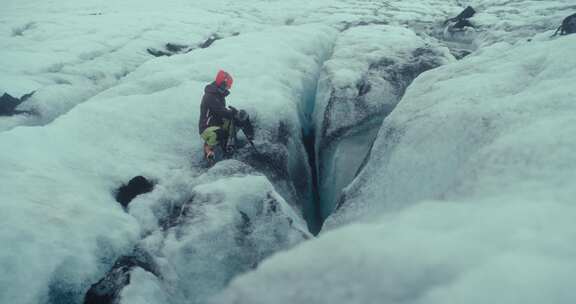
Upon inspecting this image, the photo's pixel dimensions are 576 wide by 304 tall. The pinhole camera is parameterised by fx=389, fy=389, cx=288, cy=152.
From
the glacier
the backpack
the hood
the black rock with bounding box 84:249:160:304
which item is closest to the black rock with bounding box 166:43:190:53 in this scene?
the glacier

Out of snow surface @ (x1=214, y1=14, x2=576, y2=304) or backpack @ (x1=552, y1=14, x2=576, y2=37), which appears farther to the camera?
backpack @ (x1=552, y1=14, x2=576, y2=37)

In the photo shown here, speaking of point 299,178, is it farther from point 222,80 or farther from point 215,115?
point 222,80

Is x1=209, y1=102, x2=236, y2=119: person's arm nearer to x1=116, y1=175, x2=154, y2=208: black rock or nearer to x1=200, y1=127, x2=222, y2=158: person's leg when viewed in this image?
x1=200, y1=127, x2=222, y2=158: person's leg

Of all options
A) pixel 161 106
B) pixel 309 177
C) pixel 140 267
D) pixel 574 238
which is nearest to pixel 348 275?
pixel 574 238

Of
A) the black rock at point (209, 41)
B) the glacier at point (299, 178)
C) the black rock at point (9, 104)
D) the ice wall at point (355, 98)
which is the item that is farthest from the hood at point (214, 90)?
the black rock at point (209, 41)

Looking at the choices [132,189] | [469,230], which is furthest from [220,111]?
[469,230]

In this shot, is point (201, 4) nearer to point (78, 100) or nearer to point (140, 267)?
point (78, 100)

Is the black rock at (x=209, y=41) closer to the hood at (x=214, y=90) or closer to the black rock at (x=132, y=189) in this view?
the hood at (x=214, y=90)
